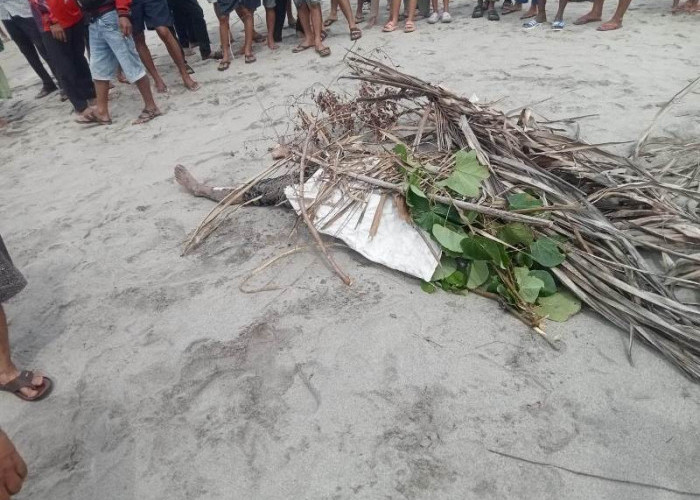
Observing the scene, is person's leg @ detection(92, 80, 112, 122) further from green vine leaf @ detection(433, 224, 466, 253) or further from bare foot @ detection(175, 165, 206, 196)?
green vine leaf @ detection(433, 224, 466, 253)

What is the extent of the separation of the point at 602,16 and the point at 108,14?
528 centimetres

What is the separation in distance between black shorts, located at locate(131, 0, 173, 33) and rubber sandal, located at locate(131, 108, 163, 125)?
899mm

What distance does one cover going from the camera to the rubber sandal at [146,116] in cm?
431

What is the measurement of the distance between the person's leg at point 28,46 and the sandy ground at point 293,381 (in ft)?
10.6

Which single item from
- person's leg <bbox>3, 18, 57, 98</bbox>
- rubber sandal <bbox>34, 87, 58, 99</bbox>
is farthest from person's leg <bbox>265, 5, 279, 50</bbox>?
rubber sandal <bbox>34, 87, 58, 99</bbox>

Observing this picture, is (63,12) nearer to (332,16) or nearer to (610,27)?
(332,16)

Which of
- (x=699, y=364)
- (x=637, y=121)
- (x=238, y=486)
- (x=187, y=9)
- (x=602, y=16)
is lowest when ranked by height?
(x=238, y=486)

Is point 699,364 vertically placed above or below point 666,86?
below

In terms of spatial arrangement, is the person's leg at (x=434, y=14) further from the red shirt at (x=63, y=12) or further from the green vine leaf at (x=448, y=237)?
the green vine leaf at (x=448, y=237)

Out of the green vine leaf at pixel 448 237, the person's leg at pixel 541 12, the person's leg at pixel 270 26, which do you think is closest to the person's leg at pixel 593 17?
the person's leg at pixel 541 12

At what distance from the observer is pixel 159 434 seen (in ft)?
5.26

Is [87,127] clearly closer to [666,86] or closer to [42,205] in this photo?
[42,205]

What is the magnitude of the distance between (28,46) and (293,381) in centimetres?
573

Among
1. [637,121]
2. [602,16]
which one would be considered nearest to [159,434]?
[637,121]
